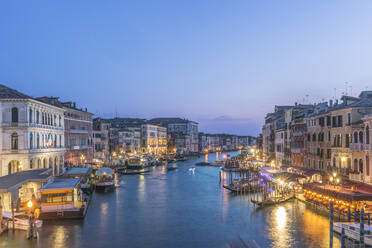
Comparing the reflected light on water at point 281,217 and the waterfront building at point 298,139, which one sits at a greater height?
the waterfront building at point 298,139

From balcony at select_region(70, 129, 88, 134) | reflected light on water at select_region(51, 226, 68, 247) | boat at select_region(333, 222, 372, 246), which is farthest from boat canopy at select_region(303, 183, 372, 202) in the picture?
balcony at select_region(70, 129, 88, 134)

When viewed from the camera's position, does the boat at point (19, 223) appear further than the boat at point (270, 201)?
No

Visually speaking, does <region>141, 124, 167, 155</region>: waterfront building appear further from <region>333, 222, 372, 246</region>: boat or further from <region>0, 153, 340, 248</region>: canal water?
<region>333, 222, 372, 246</region>: boat

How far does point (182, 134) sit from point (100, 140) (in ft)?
241

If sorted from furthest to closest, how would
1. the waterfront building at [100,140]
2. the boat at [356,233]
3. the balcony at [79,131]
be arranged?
the waterfront building at [100,140] → the balcony at [79,131] → the boat at [356,233]

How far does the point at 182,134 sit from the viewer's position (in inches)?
5418

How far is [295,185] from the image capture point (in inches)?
1255

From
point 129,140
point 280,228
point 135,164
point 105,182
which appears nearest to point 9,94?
point 105,182

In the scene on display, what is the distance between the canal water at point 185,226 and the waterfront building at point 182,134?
99508 millimetres

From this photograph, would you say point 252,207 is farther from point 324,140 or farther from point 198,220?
point 324,140

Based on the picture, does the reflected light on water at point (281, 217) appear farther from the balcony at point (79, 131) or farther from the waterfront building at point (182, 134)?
the waterfront building at point (182, 134)

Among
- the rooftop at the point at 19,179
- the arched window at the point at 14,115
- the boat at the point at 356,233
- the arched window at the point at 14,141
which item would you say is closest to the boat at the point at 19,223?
the rooftop at the point at 19,179

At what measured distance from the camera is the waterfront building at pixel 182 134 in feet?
436

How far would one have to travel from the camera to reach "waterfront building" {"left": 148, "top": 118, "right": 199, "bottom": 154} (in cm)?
13275
